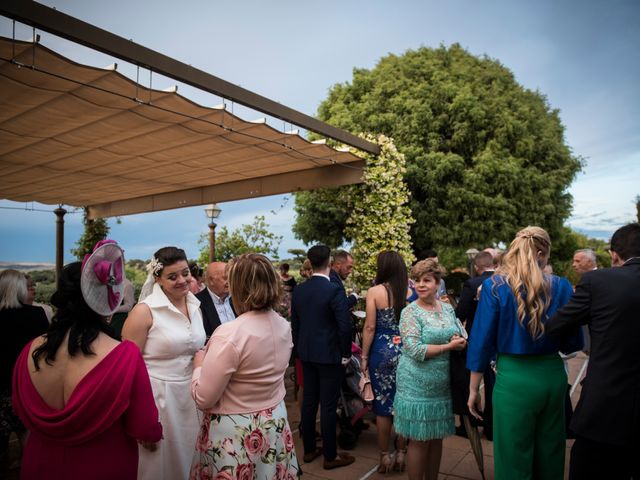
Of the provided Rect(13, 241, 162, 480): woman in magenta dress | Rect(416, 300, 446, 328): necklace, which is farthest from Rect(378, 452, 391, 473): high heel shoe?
Rect(13, 241, 162, 480): woman in magenta dress

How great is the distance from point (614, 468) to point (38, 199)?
12.2 m

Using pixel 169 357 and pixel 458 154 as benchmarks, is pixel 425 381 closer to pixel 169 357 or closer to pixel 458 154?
pixel 169 357

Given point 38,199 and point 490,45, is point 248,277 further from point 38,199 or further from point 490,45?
point 490,45

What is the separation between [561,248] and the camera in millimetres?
20281

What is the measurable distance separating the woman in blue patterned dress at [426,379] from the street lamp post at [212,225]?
8.42 m

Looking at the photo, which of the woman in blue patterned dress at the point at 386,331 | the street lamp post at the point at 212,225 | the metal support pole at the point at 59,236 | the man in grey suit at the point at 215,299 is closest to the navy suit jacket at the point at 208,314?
the man in grey suit at the point at 215,299

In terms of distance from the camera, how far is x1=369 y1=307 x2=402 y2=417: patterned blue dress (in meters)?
3.93

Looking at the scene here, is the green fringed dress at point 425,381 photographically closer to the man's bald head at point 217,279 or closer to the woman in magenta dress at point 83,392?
the man's bald head at point 217,279

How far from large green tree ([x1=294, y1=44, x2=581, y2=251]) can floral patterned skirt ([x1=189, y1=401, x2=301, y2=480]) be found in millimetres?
12666

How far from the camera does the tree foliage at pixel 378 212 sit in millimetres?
8352

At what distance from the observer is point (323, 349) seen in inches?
157

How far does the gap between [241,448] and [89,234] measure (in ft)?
40.8

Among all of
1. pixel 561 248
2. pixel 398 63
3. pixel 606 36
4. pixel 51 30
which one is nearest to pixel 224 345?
pixel 51 30

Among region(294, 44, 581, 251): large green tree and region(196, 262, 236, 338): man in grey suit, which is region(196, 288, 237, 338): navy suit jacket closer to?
region(196, 262, 236, 338): man in grey suit
